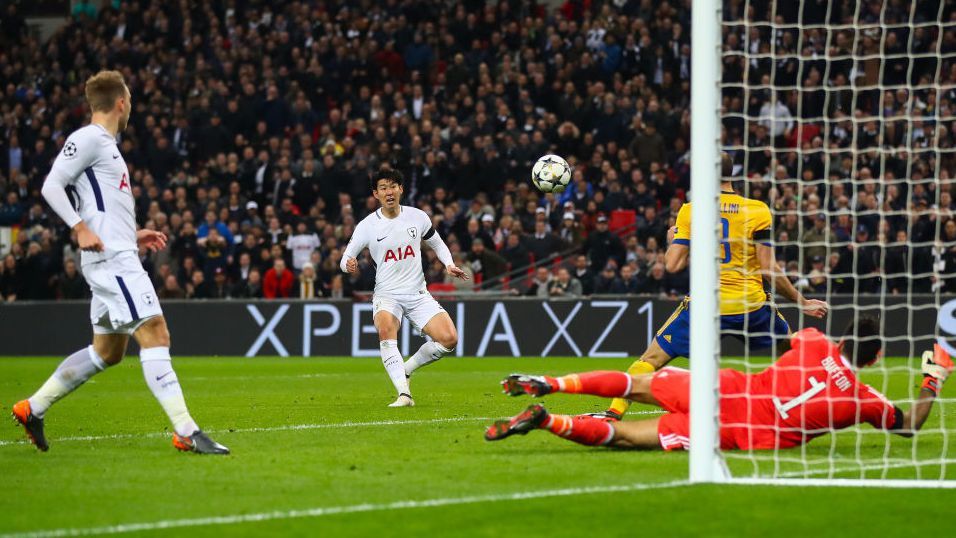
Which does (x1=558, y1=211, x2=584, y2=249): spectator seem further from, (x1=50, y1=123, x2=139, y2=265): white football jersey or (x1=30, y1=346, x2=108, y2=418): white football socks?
(x1=50, y1=123, x2=139, y2=265): white football jersey

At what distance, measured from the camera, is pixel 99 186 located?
8.50 metres

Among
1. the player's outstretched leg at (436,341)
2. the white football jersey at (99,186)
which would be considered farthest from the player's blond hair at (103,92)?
the player's outstretched leg at (436,341)

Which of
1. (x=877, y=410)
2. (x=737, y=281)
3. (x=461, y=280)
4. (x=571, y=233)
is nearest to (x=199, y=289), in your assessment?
(x=461, y=280)

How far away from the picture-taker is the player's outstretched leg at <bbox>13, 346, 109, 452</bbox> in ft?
29.0

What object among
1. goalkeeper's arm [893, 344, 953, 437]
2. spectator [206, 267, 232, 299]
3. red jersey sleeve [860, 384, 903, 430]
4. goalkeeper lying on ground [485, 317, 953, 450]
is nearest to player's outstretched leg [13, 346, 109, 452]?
goalkeeper lying on ground [485, 317, 953, 450]

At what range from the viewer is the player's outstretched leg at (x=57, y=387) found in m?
8.83

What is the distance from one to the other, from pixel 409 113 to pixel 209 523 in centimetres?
2276

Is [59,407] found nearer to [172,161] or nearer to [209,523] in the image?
[209,523]

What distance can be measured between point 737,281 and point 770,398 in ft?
7.64

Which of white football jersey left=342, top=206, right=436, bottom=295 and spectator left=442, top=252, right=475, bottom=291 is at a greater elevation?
white football jersey left=342, top=206, right=436, bottom=295

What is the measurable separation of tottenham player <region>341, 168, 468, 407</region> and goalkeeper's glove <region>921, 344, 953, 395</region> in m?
5.67

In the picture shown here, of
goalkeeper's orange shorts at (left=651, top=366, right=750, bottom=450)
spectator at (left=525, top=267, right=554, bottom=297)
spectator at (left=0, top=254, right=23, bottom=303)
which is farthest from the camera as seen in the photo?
spectator at (left=0, top=254, right=23, bottom=303)

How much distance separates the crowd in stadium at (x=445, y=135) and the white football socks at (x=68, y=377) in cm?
1230

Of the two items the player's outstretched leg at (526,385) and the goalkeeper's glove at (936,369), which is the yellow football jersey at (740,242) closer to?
the goalkeeper's glove at (936,369)
